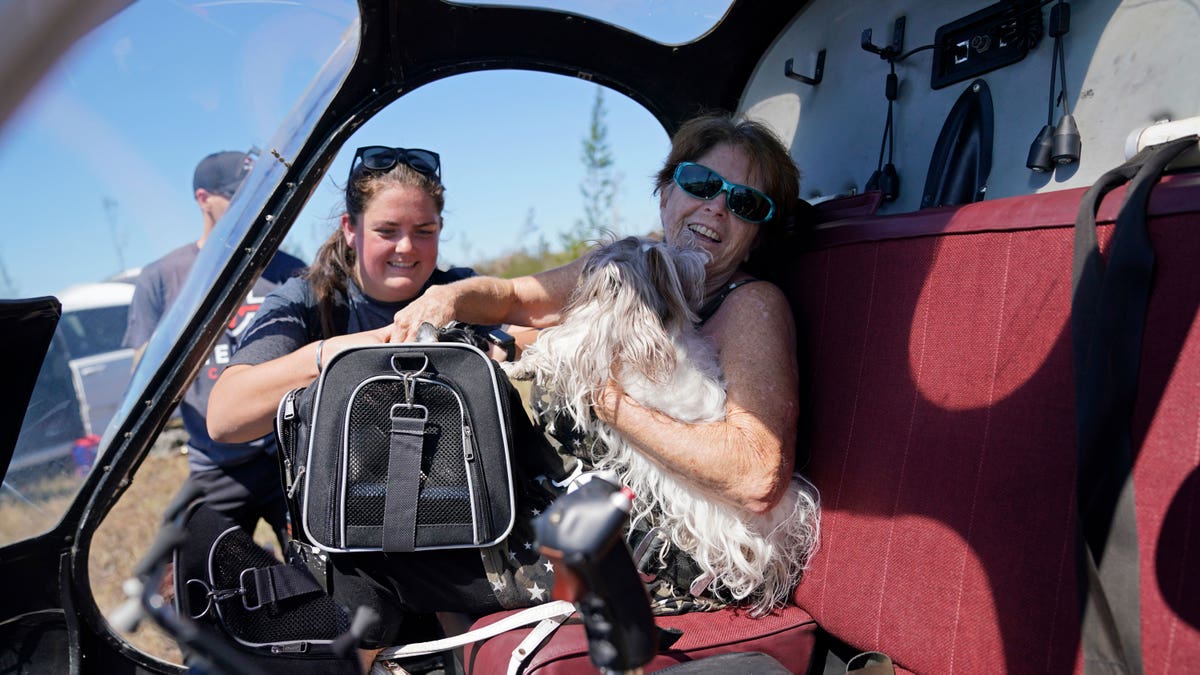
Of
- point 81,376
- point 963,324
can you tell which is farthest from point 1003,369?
point 81,376

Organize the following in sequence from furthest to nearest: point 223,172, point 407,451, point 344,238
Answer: point 223,172, point 344,238, point 407,451

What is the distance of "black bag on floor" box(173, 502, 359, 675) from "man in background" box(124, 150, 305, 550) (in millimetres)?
485

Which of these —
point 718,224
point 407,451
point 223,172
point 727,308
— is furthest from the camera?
point 223,172

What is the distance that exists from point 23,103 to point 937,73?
2.14m

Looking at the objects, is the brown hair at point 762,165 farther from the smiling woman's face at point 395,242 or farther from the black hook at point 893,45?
the smiling woman's face at point 395,242

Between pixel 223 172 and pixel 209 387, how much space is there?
916 millimetres

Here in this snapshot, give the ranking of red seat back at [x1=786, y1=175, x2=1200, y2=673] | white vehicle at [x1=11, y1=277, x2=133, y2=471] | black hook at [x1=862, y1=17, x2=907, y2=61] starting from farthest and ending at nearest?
black hook at [x1=862, y1=17, x2=907, y2=61] → white vehicle at [x1=11, y1=277, x2=133, y2=471] → red seat back at [x1=786, y1=175, x2=1200, y2=673]

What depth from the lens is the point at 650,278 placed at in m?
1.80

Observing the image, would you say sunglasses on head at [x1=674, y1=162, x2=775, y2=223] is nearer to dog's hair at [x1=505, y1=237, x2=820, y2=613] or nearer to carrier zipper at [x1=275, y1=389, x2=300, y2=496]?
dog's hair at [x1=505, y1=237, x2=820, y2=613]

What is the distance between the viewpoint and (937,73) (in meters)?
2.08

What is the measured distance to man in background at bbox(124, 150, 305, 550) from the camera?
88.4 inches

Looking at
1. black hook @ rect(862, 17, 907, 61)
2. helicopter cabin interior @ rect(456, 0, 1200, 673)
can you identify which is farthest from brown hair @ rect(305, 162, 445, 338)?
black hook @ rect(862, 17, 907, 61)

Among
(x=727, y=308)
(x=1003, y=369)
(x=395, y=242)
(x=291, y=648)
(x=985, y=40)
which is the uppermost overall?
(x=985, y=40)

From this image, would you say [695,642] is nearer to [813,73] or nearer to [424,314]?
[424,314]
